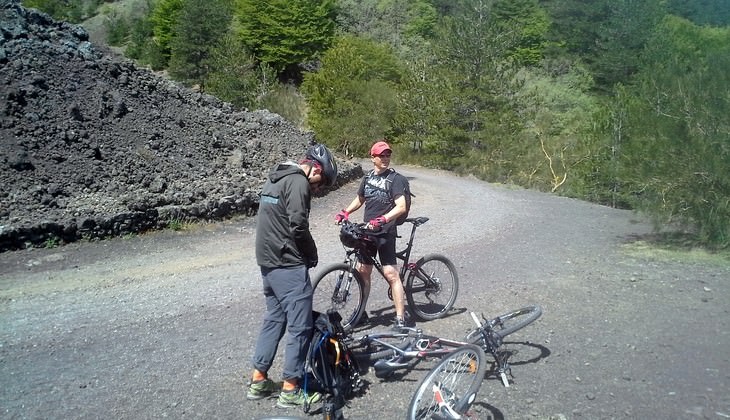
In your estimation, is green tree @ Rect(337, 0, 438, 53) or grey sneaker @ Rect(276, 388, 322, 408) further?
green tree @ Rect(337, 0, 438, 53)

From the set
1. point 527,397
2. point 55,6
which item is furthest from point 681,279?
point 55,6

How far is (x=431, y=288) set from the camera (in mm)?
6301

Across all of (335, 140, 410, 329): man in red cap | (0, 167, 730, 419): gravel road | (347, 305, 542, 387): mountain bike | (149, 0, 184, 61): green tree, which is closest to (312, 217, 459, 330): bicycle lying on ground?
(335, 140, 410, 329): man in red cap

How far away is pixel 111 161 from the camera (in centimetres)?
1339

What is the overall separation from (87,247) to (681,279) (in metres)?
8.88

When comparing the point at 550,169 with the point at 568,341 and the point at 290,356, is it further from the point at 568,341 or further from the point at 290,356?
the point at 290,356

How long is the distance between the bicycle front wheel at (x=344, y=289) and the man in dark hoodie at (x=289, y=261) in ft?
4.71

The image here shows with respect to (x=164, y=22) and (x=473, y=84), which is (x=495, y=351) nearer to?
(x=473, y=84)

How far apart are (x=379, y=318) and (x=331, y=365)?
199cm

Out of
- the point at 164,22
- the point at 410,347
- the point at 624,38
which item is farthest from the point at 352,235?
the point at 164,22

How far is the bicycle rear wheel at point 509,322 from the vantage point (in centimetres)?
493

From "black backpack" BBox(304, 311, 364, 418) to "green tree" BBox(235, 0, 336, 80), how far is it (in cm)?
5788

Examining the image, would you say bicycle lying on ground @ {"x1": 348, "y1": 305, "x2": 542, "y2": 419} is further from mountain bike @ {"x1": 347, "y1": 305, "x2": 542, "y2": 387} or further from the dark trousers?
the dark trousers

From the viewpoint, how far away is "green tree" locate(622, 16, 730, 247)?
9.27 m
